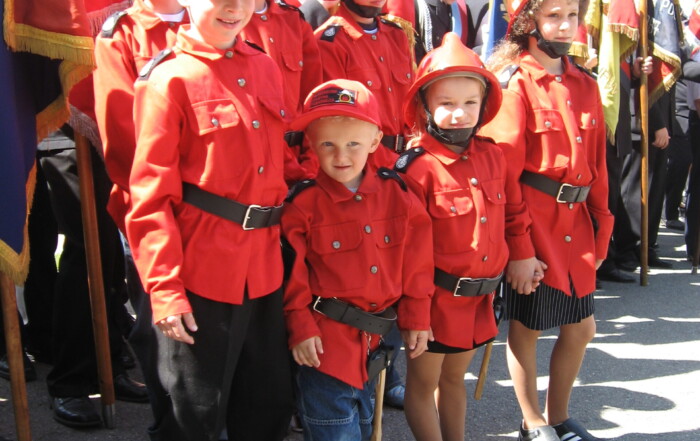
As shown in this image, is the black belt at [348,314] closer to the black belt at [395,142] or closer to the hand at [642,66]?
the black belt at [395,142]

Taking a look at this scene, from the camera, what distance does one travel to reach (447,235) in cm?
A: 310

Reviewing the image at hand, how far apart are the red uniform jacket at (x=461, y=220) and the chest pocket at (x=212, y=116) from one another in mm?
816

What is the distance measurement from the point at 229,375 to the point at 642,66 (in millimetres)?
4913

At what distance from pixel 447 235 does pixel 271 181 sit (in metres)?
0.79

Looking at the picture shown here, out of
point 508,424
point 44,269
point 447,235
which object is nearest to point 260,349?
point 447,235

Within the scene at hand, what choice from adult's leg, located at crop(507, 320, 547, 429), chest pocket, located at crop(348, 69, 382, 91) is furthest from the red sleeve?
adult's leg, located at crop(507, 320, 547, 429)

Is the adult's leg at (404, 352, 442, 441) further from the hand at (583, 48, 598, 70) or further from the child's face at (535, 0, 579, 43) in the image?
the hand at (583, 48, 598, 70)

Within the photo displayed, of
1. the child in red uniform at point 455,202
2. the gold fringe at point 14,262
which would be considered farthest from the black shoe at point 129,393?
the child in red uniform at point 455,202

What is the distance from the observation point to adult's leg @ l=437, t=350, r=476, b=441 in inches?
129

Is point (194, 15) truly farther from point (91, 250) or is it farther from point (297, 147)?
point (91, 250)

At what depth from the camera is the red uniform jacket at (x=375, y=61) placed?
369cm

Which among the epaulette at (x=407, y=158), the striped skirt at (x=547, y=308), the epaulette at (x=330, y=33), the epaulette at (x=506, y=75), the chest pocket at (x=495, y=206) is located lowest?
the striped skirt at (x=547, y=308)

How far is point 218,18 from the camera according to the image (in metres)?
2.56

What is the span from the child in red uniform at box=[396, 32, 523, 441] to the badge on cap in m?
0.44
